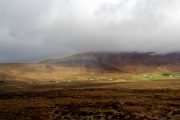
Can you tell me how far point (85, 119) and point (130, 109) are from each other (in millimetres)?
7619

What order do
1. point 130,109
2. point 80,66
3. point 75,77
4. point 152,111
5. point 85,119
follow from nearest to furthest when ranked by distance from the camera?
point 85,119 → point 152,111 → point 130,109 → point 75,77 → point 80,66

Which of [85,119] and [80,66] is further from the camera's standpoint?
[80,66]

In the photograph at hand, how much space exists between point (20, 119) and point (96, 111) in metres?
8.42

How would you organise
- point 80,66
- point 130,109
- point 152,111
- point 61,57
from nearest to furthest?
point 152,111, point 130,109, point 80,66, point 61,57

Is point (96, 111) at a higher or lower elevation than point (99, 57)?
lower

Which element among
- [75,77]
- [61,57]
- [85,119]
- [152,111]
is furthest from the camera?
[61,57]

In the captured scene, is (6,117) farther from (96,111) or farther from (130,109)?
(130,109)

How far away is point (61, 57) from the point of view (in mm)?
162375

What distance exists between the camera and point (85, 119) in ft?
95.7

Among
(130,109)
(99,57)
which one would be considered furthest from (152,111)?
(99,57)

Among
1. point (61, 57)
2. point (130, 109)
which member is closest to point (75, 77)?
point (61, 57)

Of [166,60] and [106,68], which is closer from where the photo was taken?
[106,68]

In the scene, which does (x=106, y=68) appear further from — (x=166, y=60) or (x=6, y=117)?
(x=6, y=117)

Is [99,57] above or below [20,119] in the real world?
above
